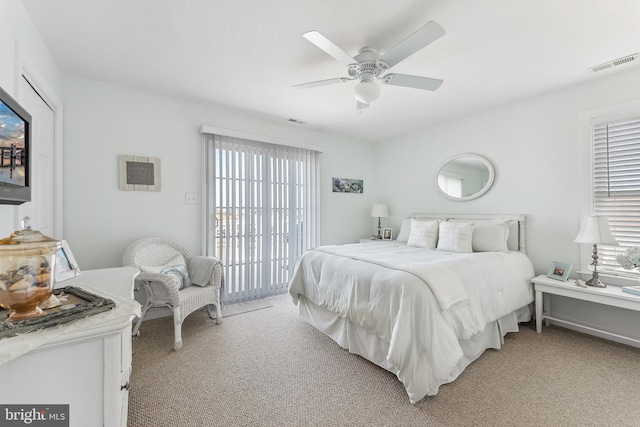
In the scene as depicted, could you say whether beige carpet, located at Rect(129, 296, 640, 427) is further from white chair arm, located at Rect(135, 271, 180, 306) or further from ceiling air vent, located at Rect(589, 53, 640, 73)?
ceiling air vent, located at Rect(589, 53, 640, 73)

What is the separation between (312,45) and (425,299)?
6.86 feet

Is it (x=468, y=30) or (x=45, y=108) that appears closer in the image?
(x=468, y=30)

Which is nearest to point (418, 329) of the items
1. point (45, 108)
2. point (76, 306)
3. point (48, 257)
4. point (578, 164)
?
point (76, 306)

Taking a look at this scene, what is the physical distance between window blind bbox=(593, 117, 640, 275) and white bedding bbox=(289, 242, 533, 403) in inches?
30.9

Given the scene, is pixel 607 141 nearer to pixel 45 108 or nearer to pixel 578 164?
pixel 578 164

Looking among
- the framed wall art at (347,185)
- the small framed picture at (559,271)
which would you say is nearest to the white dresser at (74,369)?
the small framed picture at (559,271)

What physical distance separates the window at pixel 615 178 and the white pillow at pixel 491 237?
71 cm

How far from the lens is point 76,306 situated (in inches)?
40.1

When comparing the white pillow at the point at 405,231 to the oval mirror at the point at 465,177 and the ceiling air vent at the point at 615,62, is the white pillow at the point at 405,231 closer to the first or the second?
the oval mirror at the point at 465,177

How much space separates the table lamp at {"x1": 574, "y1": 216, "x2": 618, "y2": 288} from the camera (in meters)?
2.37

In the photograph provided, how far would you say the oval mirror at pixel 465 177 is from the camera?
140 inches

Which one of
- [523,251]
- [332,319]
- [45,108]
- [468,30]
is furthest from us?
[523,251]

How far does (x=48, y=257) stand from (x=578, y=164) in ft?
13.6

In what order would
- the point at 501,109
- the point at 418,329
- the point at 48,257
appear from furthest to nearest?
1. the point at 501,109
2. the point at 418,329
3. the point at 48,257
